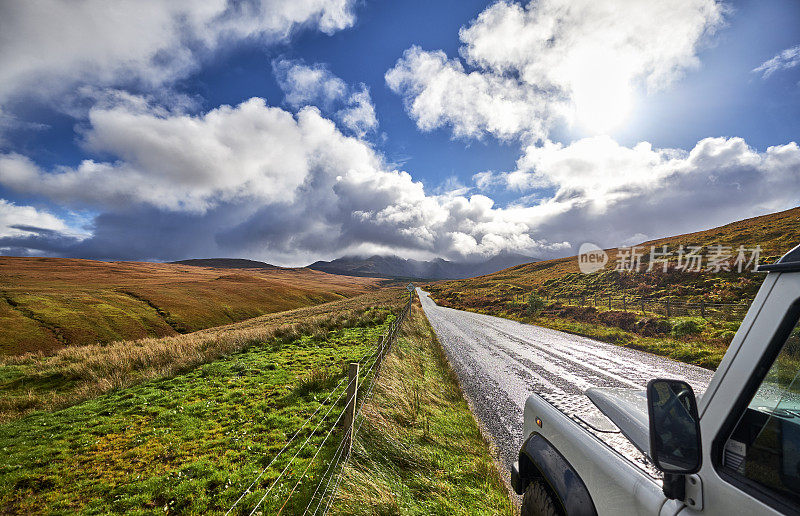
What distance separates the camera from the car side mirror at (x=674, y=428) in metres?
1.31

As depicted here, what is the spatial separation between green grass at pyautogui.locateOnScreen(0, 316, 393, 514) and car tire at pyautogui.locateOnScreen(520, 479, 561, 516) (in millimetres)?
2855

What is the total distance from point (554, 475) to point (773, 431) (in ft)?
4.97

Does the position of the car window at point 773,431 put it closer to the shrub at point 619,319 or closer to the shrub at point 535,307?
the shrub at point 619,319

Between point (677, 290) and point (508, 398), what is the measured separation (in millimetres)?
28279

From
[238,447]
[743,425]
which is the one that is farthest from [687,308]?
[238,447]

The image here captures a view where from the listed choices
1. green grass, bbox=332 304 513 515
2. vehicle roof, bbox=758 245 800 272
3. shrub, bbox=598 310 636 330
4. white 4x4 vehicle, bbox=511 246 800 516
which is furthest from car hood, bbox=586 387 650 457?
shrub, bbox=598 310 636 330

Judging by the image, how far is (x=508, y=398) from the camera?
846cm

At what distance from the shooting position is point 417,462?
5090mm

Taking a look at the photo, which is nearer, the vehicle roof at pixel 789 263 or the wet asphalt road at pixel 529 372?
the vehicle roof at pixel 789 263

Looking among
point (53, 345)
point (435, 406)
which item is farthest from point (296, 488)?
point (53, 345)

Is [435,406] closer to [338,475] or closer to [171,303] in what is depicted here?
[338,475]

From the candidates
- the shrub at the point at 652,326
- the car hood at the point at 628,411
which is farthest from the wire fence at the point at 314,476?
the shrub at the point at 652,326

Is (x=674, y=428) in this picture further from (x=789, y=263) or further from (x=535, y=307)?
(x=535, y=307)

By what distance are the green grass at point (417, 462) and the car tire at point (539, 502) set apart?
1.68 meters
